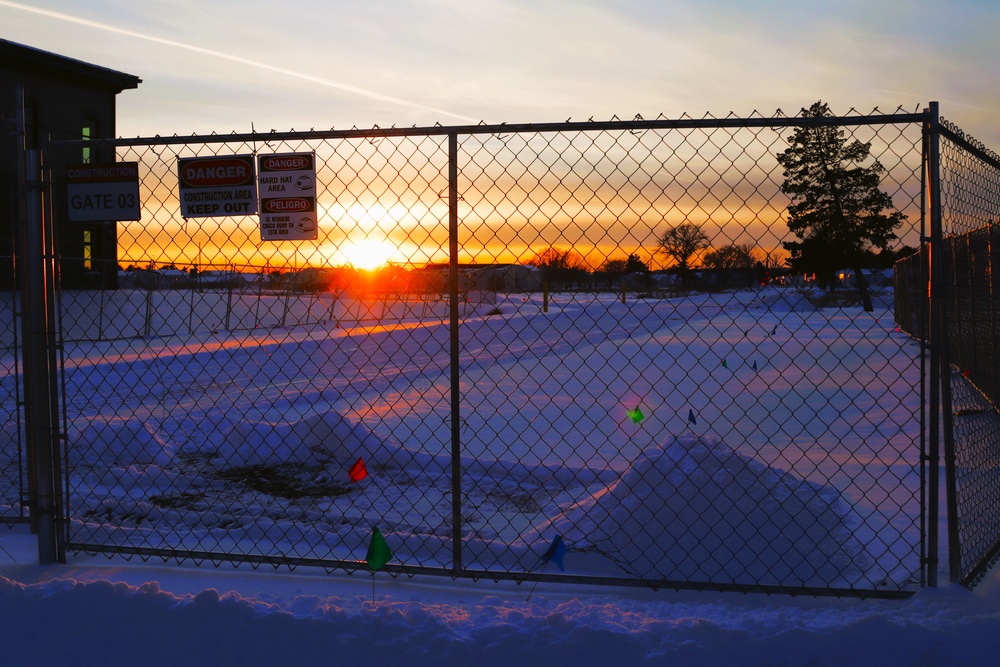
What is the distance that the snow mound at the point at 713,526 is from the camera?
450 cm

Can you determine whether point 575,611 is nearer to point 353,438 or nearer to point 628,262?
point 628,262

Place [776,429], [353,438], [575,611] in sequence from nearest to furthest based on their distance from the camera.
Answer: [575,611], [353,438], [776,429]

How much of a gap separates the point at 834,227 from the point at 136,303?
117 feet

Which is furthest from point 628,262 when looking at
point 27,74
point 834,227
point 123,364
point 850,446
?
point 834,227

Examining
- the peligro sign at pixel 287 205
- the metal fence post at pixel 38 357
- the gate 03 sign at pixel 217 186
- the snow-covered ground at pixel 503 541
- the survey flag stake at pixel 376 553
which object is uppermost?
the gate 03 sign at pixel 217 186

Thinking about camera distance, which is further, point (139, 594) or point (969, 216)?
point (969, 216)

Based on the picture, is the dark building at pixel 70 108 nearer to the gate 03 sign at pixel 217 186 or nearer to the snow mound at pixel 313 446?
the snow mound at pixel 313 446

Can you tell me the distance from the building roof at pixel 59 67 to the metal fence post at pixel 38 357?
24.4 metres

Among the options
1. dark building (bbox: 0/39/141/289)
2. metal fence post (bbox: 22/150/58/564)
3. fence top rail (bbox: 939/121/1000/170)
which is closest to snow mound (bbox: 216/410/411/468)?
metal fence post (bbox: 22/150/58/564)

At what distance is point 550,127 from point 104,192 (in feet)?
8.24

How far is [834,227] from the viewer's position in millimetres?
44469

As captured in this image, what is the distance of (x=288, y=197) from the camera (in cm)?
409

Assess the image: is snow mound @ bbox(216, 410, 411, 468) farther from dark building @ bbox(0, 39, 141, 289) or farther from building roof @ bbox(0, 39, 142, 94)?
building roof @ bbox(0, 39, 142, 94)

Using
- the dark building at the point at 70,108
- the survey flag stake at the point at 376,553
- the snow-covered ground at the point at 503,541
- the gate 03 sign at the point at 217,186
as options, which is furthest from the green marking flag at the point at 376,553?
the dark building at the point at 70,108
